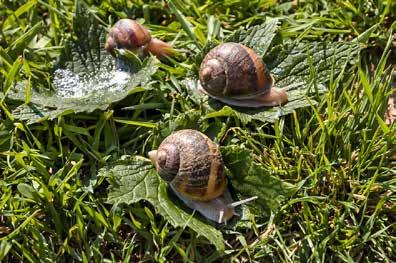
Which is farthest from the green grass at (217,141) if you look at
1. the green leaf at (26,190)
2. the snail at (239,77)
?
the snail at (239,77)

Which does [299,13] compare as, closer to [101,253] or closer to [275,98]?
[275,98]

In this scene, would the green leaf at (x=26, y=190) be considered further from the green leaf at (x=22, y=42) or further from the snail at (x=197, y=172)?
the green leaf at (x=22, y=42)

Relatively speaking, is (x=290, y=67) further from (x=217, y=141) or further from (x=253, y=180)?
(x=253, y=180)

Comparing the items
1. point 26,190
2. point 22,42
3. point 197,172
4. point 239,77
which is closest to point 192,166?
point 197,172

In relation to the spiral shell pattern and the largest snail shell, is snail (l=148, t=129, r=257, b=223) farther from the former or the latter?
the spiral shell pattern

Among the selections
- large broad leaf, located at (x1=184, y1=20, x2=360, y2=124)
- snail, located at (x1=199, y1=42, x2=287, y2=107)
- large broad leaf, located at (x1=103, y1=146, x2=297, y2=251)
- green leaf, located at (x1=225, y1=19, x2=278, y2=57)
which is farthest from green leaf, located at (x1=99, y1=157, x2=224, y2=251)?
green leaf, located at (x1=225, y1=19, x2=278, y2=57)
